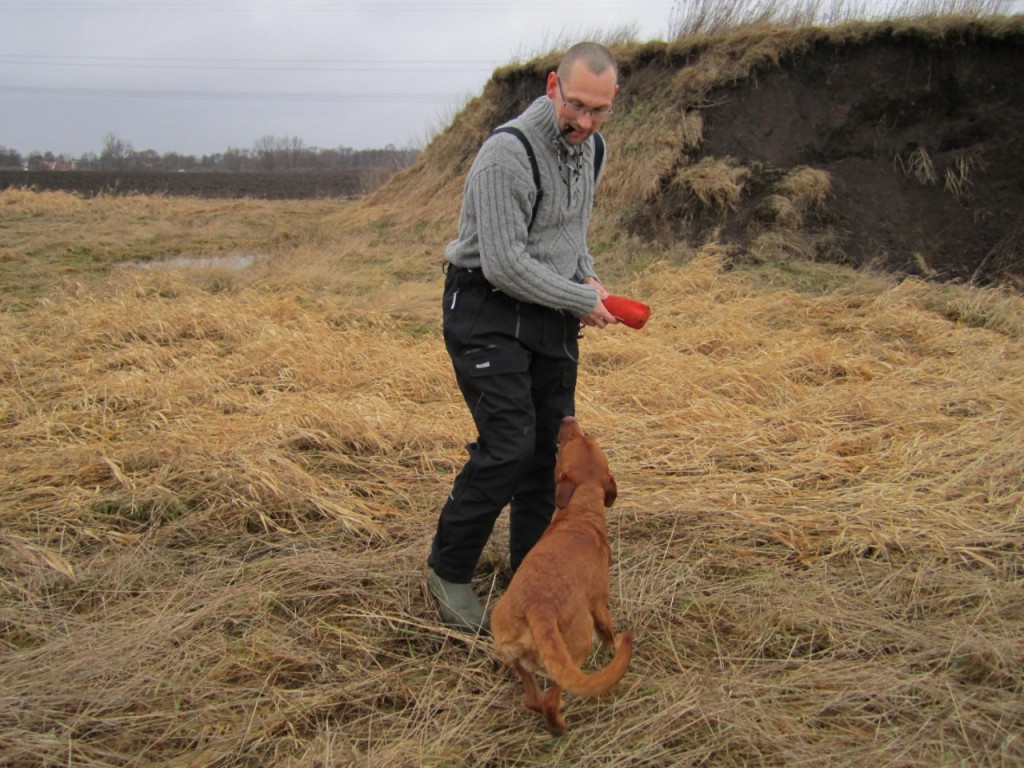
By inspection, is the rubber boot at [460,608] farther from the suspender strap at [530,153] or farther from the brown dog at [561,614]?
the suspender strap at [530,153]

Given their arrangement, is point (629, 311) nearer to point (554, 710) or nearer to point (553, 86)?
point (553, 86)

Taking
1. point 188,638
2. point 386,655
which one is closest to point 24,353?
point 188,638

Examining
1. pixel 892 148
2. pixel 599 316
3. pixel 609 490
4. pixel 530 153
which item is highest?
pixel 892 148

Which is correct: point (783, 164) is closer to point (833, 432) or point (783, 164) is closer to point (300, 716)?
point (833, 432)

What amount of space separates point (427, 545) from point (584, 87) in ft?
6.29

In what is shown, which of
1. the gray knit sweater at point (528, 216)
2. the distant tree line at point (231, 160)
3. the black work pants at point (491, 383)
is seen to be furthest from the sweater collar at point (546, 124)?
the distant tree line at point (231, 160)

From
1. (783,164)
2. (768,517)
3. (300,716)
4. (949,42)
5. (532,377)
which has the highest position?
(949,42)

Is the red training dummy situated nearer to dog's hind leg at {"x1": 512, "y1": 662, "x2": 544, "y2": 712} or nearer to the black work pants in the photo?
the black work pants

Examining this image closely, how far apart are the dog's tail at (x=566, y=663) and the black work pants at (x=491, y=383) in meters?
0.54

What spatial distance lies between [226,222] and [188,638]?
16914 millimetres

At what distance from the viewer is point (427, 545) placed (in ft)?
10.5

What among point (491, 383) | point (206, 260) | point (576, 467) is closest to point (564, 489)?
A: point (576, 467)

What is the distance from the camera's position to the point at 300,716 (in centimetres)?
223

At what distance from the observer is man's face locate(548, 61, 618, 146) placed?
2283mm
